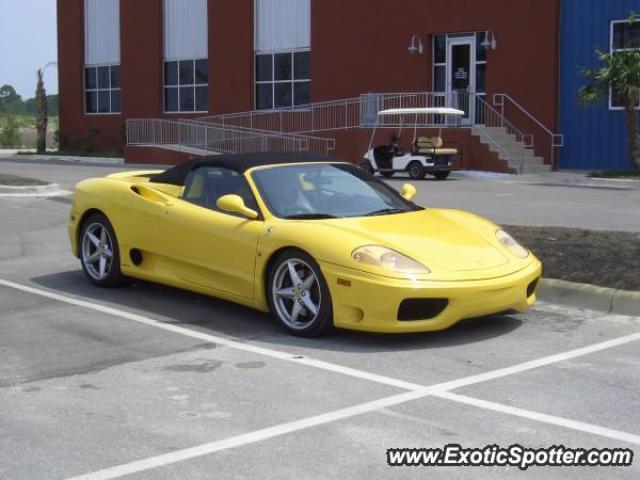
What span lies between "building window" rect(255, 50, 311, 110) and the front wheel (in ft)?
84.6

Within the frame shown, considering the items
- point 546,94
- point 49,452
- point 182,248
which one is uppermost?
point 546,94

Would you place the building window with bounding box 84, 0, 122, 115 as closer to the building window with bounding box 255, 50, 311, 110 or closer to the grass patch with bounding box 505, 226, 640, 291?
the building window with bounding box 255, 50, 311, 110

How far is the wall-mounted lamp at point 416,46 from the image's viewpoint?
29094 millimetres

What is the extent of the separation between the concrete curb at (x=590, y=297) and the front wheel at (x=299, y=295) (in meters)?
2.36

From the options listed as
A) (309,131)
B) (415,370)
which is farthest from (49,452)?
(309,131)

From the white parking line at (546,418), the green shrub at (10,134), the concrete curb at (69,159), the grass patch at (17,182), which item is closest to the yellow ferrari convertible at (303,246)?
the white parking line at (546,418)

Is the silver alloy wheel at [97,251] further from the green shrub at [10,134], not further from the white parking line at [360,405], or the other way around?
the green shrub at [10,134]

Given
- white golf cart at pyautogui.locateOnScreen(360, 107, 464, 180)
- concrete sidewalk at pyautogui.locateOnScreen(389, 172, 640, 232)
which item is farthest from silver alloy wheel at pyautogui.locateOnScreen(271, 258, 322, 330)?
white golf cart at pyautogui.locateOnScreen(360, 107, 464, 180)

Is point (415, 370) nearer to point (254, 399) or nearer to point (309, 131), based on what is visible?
point (254, 399)

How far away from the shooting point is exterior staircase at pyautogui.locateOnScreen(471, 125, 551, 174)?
84.9 ft

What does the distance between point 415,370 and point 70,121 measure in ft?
124

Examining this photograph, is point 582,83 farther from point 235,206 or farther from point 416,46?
point 235,206

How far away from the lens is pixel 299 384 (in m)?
6.06

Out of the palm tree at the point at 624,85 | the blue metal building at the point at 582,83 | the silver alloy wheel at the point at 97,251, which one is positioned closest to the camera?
the silver alloy wheel at the point at 97,251
